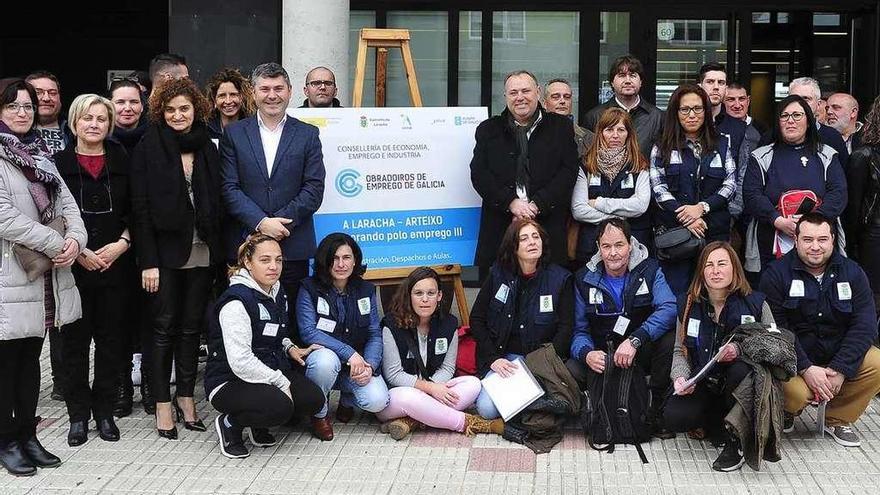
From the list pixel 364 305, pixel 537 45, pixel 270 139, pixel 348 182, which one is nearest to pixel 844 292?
pixel 364 305

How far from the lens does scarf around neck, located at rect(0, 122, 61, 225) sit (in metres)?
5.15

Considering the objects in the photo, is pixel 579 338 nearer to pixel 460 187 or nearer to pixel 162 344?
pixel 460 187

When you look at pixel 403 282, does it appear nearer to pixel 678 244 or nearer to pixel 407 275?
pixel 407 275

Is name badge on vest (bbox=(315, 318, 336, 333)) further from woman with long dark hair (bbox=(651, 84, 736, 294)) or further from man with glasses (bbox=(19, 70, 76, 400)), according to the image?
woman with long dark hair (bbox=(651, 84, 736, 294))

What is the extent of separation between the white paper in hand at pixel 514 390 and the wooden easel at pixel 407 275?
3.11 ft

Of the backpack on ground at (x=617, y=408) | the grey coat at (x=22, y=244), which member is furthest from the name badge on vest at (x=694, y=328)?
the grey coat at (x=22, y=244)

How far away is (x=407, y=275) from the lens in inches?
273

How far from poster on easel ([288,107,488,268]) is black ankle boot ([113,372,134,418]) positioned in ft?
4.65

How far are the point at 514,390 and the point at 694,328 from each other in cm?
100

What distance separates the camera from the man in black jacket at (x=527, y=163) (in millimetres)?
6449

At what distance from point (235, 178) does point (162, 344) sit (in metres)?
0.99

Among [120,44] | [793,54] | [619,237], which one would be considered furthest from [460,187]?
[120,44]

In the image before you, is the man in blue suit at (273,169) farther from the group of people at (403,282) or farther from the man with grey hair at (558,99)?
the man with grey hair at (558,99)

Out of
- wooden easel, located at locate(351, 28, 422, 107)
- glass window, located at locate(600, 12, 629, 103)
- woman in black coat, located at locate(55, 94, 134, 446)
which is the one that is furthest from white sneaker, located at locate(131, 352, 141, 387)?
glass window, located at locate(600, 12, 629, 103)
